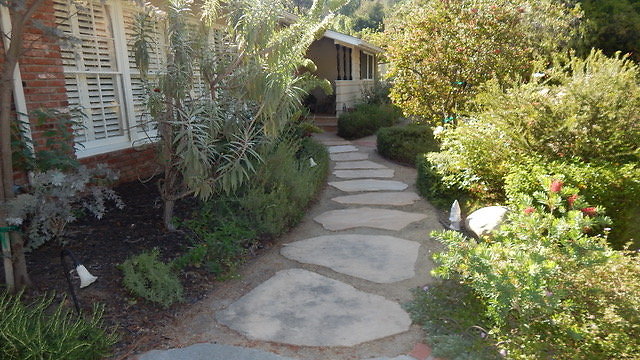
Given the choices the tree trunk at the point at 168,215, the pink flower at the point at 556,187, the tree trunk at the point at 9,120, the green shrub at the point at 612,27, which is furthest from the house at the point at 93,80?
the green shrub at the point at 612,27

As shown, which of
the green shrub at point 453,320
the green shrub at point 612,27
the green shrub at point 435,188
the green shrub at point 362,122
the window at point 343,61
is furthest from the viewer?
the window at point 343,61

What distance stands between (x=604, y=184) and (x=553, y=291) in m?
2.21

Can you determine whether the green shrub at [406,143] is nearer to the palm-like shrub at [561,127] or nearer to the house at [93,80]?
the palm-like shrub at [561,127]

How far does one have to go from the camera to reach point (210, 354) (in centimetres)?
273

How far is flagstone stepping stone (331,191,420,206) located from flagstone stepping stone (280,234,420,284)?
1335 millimetres

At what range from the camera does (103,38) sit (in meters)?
5.49

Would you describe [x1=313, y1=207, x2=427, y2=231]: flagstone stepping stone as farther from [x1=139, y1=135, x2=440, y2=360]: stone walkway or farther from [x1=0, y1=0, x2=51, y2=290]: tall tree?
[x1=0, y1=0, x2=51, y2=290]: tall tree

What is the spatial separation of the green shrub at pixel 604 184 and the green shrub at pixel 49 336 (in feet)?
12.8

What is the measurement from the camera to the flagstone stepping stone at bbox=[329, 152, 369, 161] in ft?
30.3

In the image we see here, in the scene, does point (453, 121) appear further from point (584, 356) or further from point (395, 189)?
point (584, 356)

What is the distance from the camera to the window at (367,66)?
1752cm

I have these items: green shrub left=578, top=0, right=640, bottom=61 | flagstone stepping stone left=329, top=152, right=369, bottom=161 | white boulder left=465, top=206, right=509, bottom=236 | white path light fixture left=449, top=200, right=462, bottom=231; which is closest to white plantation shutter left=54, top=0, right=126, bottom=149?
white path light fixture left=449, top=200, right=462, bottom=231

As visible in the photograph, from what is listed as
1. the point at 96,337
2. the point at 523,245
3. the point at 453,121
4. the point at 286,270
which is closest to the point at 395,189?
the point at 453,121

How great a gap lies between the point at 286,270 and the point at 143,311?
4.17 ft
